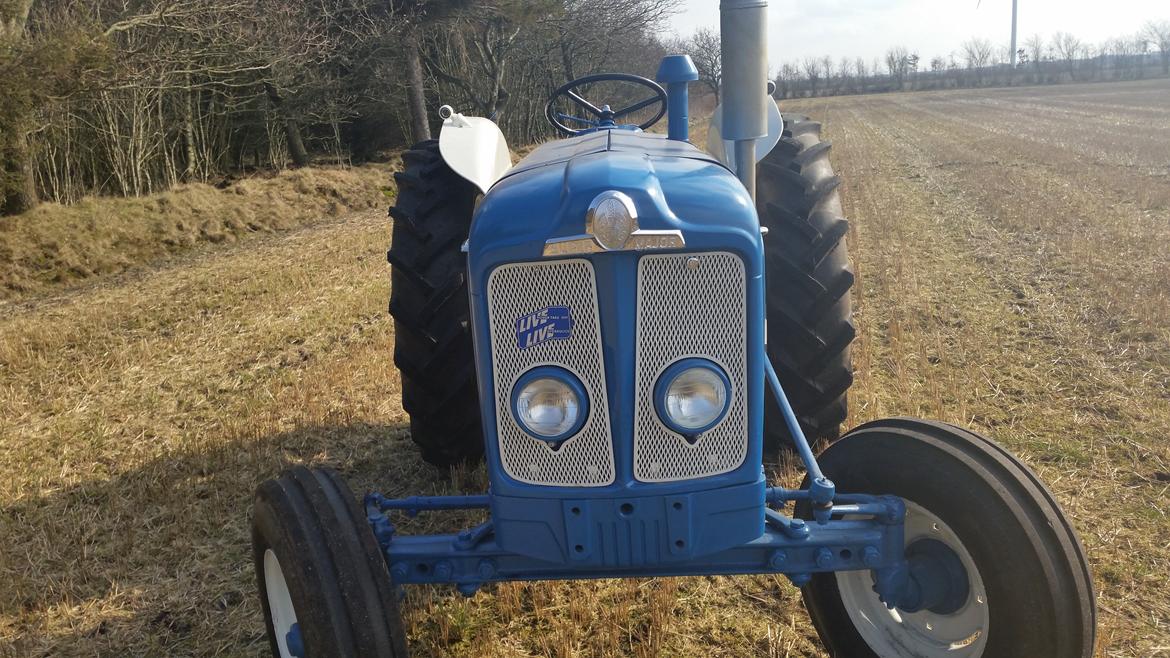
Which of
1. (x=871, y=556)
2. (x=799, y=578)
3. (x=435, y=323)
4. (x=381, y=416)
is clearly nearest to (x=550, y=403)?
(x=799, y=578)

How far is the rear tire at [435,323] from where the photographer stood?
11.4 feet

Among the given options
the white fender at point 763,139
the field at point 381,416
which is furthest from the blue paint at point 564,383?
the white fender at point 763,139

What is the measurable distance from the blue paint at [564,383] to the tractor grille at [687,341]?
13cm

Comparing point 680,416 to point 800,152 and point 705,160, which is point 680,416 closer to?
point 705,160

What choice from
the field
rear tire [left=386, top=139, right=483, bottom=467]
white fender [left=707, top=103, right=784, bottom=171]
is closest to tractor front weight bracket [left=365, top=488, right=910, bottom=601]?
the field

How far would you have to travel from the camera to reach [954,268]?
7449mm

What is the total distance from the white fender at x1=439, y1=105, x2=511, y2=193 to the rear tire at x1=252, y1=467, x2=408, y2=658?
1.49 meters

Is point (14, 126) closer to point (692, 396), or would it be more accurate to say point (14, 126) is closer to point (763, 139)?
point (763, 139)

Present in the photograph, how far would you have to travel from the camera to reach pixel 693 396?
219 centimetres

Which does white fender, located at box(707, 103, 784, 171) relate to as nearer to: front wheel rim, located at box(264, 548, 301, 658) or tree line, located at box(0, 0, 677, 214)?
front wheel rim, located at box(264, 548, 301, 658)

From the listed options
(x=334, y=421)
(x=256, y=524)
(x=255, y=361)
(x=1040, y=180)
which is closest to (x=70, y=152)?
(x=255, y=361)

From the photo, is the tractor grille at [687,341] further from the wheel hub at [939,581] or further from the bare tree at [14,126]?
the bare tree at [14,126]

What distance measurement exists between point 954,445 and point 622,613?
3.81 ft

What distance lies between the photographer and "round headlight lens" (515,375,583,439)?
2.17m
